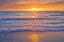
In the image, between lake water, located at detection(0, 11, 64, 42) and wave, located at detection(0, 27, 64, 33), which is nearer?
lake water, located at detection(0, 11, 64, 42)

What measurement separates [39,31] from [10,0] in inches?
198

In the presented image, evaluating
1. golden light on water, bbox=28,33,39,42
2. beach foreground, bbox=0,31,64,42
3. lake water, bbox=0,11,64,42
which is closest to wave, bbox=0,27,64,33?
lake water, bbox=0,11,64,42

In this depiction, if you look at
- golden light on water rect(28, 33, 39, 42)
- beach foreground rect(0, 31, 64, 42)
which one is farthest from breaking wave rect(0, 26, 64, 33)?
golden light on water rect(28, 33, 39, 42)

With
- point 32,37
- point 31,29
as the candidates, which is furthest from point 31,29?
point 32,37

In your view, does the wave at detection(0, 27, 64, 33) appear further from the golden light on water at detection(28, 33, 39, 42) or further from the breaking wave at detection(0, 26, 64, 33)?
the golden light on water at detection(28, 33, 39, 42)

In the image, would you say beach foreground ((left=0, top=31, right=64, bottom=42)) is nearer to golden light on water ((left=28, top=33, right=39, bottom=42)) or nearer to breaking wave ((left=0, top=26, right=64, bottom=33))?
golden light on water ((left=28, top=33, right=39, bottom=42))

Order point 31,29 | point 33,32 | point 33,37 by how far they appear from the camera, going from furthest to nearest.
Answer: point 31,29 < point 33,32 < point 33,37

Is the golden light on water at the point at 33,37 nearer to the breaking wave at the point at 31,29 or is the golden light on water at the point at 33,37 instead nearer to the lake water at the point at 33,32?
the lake water at the point at 33,32

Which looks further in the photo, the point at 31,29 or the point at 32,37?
the point at 31,29

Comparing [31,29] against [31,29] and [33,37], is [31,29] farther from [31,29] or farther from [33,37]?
[33,37]

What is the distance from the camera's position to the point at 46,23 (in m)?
4.56

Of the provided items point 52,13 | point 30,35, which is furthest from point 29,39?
point 52,13

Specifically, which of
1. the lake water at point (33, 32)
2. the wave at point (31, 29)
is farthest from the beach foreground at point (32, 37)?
the wave at point (31, 29)

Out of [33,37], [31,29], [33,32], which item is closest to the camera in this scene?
[33,37]
